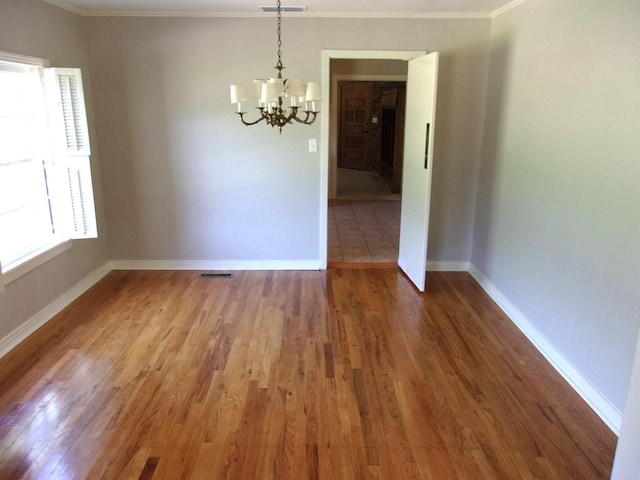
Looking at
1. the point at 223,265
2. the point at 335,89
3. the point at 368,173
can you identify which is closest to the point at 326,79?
the point at 223,265

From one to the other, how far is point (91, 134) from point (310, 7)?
2.27m

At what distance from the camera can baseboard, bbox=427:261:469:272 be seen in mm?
4789

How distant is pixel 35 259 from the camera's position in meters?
3.45

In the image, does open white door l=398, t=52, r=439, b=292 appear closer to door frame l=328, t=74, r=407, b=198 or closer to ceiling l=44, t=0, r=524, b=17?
ceiling l=44, t=0, r=524, b=17

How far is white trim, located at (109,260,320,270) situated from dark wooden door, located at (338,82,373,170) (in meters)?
7.14

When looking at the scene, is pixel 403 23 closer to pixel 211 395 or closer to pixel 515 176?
pixel 515 176

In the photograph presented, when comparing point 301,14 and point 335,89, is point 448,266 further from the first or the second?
point 335,89

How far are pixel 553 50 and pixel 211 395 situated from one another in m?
3.06

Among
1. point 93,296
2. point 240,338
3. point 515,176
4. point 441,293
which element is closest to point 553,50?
point 515,176

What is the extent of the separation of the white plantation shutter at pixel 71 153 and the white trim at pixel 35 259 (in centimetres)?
12

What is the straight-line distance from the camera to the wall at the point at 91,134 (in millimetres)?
3160

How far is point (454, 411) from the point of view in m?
2.57

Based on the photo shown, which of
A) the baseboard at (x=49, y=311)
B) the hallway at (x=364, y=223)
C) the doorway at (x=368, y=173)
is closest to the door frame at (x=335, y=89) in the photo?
the doorway at (x=368, y=173)

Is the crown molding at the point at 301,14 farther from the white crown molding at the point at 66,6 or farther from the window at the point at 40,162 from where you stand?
the window at the point at 40,162
